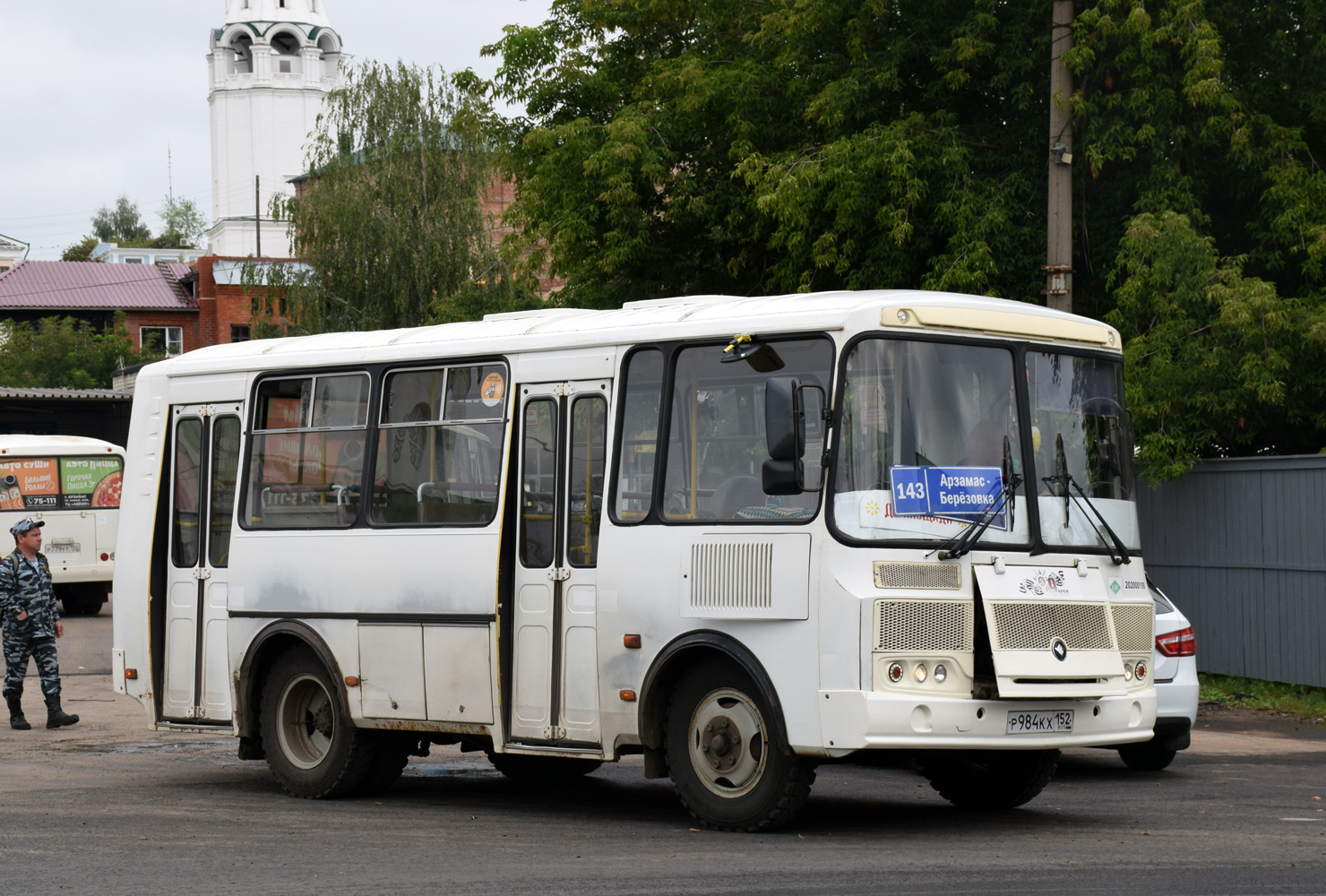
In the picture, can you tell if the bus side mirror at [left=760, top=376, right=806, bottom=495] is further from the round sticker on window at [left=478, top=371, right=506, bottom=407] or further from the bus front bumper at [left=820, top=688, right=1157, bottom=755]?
the round sticker on window at [left=478, top=371, right=506, bottom=407]

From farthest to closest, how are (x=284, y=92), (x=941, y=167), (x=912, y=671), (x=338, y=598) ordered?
(x=284, y=92) < (x=941, y=167) < (x=338, y=598) < (x=912, y=671)

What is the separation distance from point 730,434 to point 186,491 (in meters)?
4.68

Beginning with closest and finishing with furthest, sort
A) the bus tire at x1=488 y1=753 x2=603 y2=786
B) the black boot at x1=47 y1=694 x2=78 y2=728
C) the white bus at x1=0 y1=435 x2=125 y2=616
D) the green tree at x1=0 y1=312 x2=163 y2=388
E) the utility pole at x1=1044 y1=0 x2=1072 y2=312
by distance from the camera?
the bus tire at x1=488 y1=753 x2=603 y2=786 → the black boot at x1=47 y1=694 x2=78 y2=728 → the utility pole at x1=1044 y1=0 x2=1072 y2=312 → the white bus at x1=0 y1=435 x2=125 y2=616 → the green tree at x1=0 y1=312 x2=163 y2=388

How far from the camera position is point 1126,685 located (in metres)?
9.47

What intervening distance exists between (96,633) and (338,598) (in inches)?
691

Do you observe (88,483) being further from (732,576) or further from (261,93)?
(261,93)

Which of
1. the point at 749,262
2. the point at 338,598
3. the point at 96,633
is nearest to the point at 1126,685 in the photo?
the point at 338,598

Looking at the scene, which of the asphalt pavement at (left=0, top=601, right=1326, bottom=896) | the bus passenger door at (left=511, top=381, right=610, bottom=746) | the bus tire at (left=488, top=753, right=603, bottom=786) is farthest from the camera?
the bus tire at (left=488, top=753, right=603, bottom=786)

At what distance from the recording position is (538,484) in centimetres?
1029

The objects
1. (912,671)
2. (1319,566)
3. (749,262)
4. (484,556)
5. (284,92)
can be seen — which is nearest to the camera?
(912,671)

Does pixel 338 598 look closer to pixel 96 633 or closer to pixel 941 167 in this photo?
pixel 941 167

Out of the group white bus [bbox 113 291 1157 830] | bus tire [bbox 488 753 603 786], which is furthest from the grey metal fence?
bus tire [bbox 488 753 603 786]

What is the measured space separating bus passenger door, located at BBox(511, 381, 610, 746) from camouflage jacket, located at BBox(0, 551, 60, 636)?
7.37m

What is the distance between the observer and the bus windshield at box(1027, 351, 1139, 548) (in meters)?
9.49
